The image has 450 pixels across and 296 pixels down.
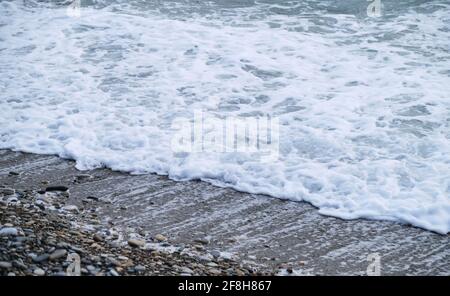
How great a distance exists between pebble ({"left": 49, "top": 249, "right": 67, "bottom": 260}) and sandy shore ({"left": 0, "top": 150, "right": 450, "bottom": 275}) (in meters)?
0.61

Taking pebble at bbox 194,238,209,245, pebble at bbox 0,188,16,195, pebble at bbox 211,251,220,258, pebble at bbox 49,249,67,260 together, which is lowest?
pebble at bbox 194,238,209,245

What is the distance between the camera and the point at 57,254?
389 cm

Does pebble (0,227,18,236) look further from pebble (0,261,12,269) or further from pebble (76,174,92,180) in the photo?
pebble (76,174,92,180)

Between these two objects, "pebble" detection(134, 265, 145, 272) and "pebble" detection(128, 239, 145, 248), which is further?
"pebble" detection(128, 239, 145, 248)

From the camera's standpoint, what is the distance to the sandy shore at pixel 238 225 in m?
4.37

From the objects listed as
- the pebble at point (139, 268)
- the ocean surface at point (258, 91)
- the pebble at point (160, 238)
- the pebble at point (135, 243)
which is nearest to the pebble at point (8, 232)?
the pebble at point (135, 243)

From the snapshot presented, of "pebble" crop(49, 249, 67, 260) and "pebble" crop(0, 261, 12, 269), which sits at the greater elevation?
"pebble" crop(0, 261, 12, 269)

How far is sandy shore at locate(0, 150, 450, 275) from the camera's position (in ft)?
14.3

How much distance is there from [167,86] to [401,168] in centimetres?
389

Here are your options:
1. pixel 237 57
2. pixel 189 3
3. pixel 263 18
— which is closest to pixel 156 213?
pixel 237 57

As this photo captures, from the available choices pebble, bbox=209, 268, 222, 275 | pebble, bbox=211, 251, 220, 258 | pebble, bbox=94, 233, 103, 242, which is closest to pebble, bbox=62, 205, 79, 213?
pebble, bbox=94, 233, 103, 242

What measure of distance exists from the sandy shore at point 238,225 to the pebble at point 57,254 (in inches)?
23.9

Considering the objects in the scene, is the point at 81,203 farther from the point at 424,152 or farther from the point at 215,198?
the point at 424,152

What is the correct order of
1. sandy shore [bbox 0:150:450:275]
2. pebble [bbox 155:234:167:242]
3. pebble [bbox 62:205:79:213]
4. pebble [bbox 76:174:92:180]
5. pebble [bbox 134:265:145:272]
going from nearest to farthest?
pebble [bbox 134:265:145:272]
sandy shore [bbox 0:150:450:275]
pebble [bbox 155:234:167:242]
pebble [bbox 62:205:79:213]
pebble [bbox 76:174:92:180]
